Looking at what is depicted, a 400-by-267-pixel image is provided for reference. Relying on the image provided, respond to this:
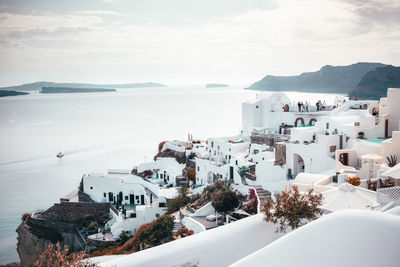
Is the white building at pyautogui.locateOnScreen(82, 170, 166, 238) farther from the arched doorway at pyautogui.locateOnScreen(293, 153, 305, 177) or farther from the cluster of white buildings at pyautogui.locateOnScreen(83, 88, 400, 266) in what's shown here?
the arched doorway at pyautogui.locateOnScreen(293, 153, 305, 177)

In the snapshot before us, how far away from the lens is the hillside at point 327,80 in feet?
225

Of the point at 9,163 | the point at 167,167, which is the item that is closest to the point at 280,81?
the point at 9,163

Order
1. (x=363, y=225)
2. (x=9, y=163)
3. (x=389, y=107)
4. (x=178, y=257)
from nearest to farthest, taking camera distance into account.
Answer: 1. (x=363, y=225)
2. (x=178, y=257)
3. (x=389, y=107)
4. (x=9, y=163)

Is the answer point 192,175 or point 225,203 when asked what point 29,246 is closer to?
point 192,175

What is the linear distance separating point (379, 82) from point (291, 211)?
4693 centimetres

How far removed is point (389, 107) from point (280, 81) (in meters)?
125

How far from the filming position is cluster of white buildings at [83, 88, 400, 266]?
6.42 metres

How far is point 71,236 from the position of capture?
2356cm

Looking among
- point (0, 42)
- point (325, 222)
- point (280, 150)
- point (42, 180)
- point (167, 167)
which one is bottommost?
point (42, 180)

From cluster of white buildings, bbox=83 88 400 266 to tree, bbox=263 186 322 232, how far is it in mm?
268

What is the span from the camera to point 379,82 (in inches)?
1863

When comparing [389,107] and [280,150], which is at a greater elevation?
[389,107]

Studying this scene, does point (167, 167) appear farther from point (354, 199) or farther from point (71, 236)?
point (354, 199)

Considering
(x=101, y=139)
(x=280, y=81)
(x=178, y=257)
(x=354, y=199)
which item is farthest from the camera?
(x=280, y=81)
